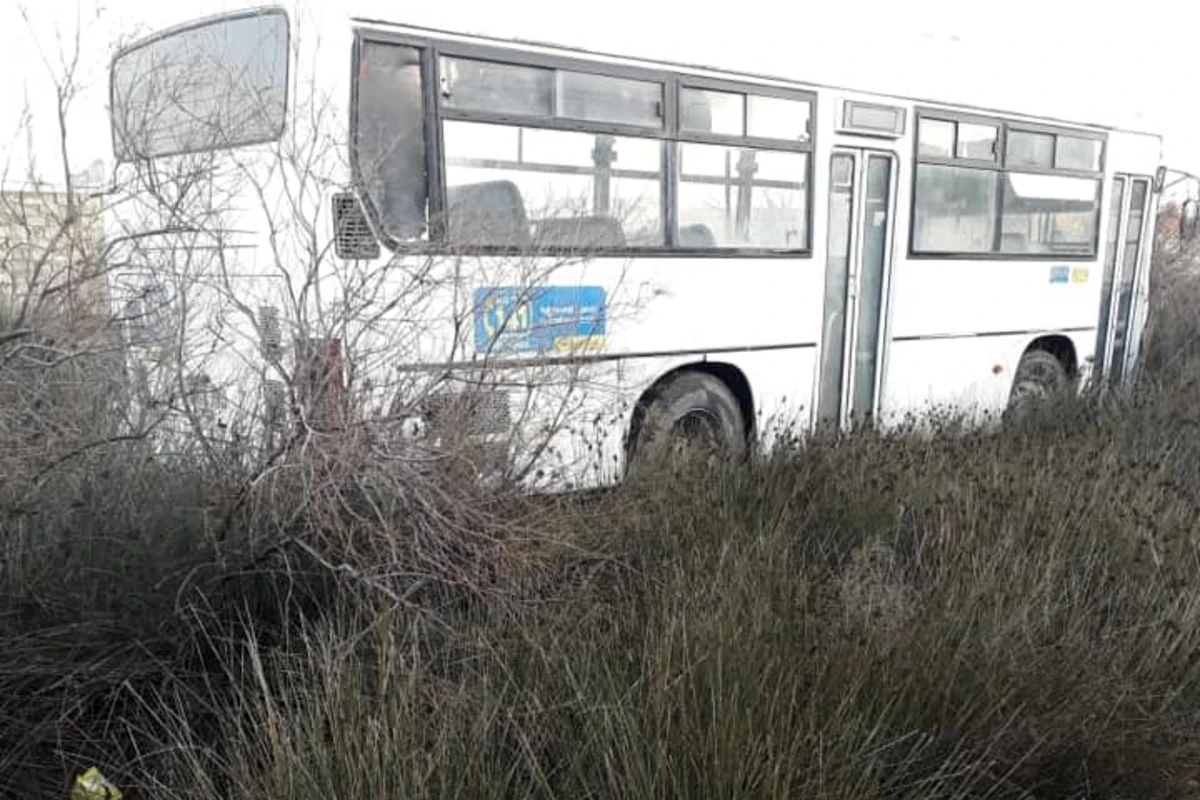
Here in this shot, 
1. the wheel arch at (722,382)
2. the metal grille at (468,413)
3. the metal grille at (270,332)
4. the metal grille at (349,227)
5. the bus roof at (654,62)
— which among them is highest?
the bus roof at (654,62)

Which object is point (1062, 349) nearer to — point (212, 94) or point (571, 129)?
point (571, 129)

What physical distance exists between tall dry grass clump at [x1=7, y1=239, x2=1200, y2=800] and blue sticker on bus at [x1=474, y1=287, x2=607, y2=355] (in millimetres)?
864

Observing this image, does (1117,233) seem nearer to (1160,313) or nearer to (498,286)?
(1160,313)

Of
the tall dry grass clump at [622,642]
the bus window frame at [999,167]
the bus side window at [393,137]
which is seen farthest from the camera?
the bus window frame at [999,167]

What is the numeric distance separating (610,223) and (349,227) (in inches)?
62.6

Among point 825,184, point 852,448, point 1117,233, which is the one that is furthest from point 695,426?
point 1117,233

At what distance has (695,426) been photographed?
598 cm

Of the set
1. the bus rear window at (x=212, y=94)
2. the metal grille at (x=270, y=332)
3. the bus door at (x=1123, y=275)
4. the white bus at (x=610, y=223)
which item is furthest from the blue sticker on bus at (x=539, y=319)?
the bus door at (x=1123, y=275)

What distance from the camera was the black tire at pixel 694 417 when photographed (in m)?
5.34

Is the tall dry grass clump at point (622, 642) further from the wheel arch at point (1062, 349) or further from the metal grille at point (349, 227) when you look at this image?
the wheel arch at point (1062, 349)

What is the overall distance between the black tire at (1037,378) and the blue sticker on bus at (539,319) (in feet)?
13.3

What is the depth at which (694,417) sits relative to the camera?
5.97m

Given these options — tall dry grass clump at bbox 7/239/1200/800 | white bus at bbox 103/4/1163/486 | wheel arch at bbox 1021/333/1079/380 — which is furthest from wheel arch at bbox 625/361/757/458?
wheel arch at bbox 1021/333/1079/380

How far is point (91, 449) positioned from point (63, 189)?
1.14m
